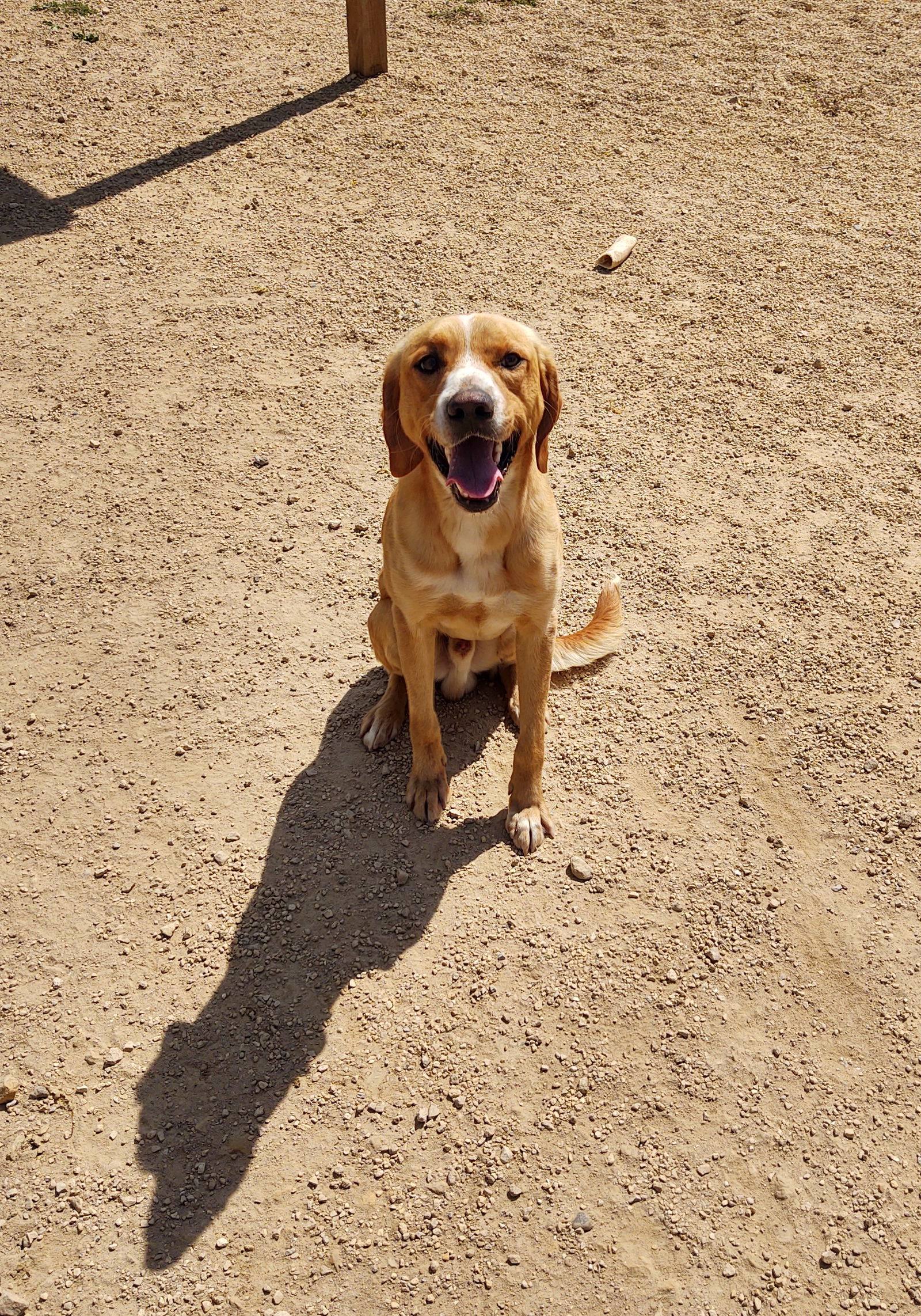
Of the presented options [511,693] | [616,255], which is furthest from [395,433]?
[616,255]

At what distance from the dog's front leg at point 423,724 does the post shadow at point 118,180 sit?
553cm

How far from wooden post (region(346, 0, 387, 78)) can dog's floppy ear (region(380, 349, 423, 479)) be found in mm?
6524

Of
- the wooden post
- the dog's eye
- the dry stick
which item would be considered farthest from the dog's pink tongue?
the wooden post

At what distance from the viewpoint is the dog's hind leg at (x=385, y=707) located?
14.4 ft

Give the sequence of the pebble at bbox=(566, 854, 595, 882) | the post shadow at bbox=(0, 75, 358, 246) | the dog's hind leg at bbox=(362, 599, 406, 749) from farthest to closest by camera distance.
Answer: the post shadow at bbox=(0, 75, 358, 246) → the dog's hind leg at bbox=(362, 599, 406, 749) → the pebble at bbox=(566, 854, 595, 882)

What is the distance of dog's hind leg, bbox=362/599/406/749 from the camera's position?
4.40 m

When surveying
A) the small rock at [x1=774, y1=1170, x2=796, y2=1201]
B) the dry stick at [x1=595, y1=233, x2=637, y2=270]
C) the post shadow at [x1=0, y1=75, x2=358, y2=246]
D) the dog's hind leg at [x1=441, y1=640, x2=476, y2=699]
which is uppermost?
the post shadow at [x1=0, y1=75, x2=358, y2=246]

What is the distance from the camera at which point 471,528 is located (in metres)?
3.67

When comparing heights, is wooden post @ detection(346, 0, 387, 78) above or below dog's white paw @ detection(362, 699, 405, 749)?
above

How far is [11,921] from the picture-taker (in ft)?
13.3

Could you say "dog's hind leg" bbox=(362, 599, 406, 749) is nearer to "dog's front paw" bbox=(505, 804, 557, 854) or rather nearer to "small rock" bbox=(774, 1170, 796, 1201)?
"dog's front paw" bbox=(505, 804, 557, 854)

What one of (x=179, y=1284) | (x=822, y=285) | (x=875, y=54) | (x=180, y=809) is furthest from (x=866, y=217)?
(x=179, y=1284)

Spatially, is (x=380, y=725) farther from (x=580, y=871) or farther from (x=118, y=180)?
(x=118, y=180)

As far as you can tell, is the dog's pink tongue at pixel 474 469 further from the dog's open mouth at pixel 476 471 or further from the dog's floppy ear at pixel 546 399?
the dog's floppy ear at pixel 546 399
